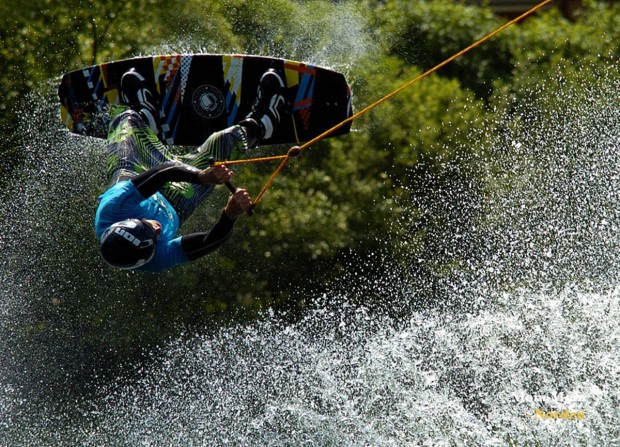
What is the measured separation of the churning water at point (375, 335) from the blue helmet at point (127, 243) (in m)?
1.64

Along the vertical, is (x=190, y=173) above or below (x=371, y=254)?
above

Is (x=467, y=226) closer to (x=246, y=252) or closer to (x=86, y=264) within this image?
(x=246, y=252)

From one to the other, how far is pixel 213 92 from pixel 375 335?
2.05 meters

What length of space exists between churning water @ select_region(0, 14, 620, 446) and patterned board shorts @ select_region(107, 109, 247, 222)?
5.04 feet

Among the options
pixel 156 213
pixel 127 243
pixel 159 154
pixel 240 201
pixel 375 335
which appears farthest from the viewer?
pixel 375 335

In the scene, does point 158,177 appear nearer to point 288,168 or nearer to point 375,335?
point 375,335

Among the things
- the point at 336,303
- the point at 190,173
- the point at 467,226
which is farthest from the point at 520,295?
the point at 190,173

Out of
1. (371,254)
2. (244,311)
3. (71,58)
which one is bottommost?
(244,311)

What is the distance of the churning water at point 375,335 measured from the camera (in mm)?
5418

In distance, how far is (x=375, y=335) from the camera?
664 cm

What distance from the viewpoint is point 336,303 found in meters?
7.20

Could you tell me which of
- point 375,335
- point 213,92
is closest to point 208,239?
point 213,92

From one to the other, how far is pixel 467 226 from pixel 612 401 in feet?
8.73

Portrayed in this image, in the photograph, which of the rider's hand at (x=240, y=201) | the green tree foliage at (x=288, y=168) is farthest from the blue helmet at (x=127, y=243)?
the green tree foliage at (x=288, y=168)
